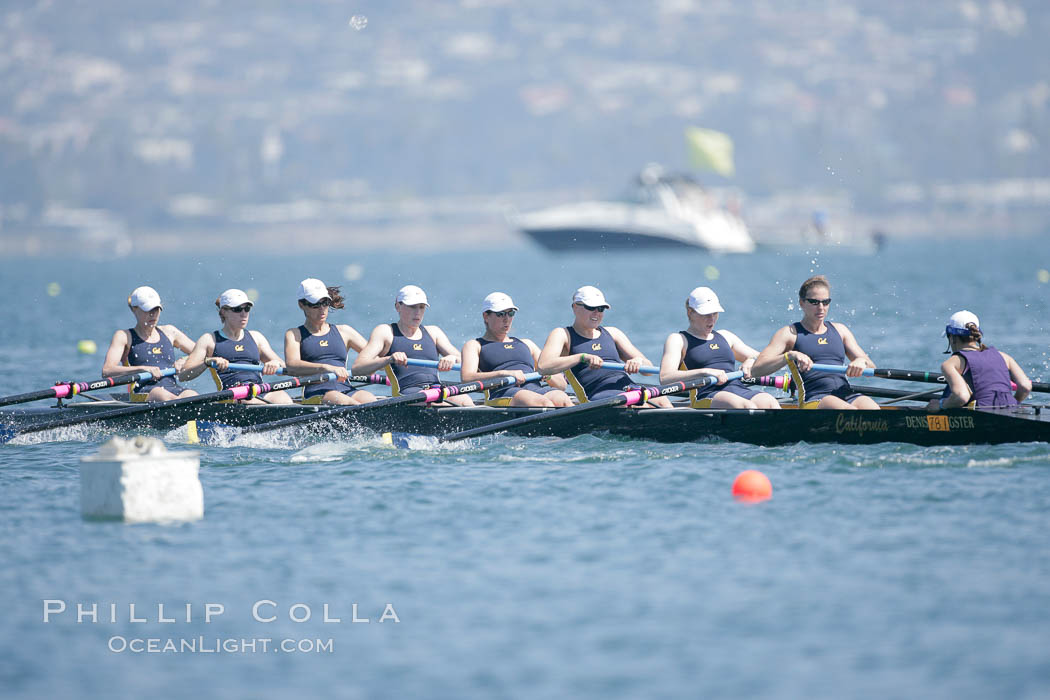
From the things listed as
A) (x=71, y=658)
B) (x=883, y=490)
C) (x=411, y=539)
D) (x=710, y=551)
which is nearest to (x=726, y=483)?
(x=883, y=490)

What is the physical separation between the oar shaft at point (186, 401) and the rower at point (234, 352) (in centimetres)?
14

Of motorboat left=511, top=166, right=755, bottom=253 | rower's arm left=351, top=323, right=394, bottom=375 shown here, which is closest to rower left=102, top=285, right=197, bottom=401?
rower's arm left=351, top=323, right=394, bottom=375

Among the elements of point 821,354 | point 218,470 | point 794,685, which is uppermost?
point 821,354

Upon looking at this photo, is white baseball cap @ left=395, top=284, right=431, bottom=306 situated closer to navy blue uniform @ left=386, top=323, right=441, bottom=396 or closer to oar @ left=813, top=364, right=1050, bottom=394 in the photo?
Result: navy blue uniform @ left=386, top=323, right=441, bottom=396

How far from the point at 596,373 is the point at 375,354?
2.19 metres

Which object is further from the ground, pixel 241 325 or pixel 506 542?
pixel 241 325

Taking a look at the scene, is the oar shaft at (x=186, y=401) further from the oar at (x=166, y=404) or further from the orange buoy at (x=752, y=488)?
the orange buoy at (x=752, y=488)

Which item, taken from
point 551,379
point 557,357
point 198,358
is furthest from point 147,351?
point 557,357

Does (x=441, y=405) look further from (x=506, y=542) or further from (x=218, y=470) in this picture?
(x=506, y=542)

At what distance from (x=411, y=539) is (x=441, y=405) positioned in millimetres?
3793

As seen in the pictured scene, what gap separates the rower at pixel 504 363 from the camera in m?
14.1

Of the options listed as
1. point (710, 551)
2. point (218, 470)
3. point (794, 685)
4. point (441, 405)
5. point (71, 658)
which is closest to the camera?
point (794, 685)

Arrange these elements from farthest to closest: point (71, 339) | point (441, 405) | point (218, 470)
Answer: point (71, 339)
point (441, 405)
point (218, 470)

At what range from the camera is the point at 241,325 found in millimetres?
15242
